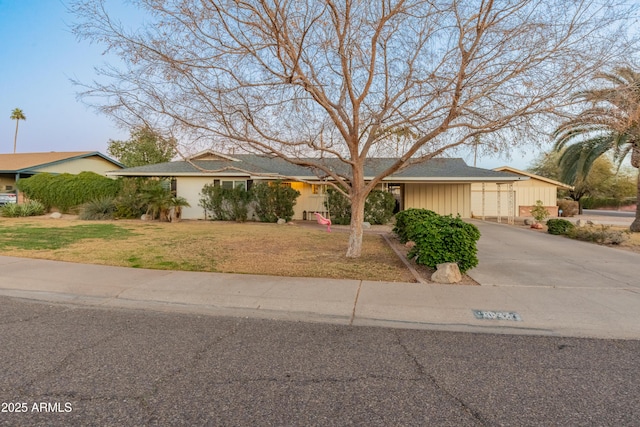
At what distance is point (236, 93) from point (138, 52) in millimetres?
2019

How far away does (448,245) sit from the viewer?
727 cm

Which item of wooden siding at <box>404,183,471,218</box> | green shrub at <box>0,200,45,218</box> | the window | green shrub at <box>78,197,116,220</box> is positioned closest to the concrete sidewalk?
green shrub at <box>78,197,116,220</box>

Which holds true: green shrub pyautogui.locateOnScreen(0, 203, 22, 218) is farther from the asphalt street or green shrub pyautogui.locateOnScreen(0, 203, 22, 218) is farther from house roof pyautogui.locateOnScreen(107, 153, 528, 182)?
the asphalt street

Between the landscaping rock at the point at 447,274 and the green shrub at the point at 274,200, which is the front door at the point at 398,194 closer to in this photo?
the green shrub at the point at 274,200

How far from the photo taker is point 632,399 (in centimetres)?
308

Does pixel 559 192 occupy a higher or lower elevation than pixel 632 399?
higher

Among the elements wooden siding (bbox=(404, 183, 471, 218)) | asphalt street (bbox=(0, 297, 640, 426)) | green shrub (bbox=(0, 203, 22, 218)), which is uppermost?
wooden siding (bbox=(404, 183, 471, 218))

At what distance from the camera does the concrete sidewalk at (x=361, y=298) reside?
4.96 m

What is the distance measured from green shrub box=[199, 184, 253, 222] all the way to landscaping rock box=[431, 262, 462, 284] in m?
13.9

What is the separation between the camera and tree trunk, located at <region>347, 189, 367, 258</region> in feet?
29.9

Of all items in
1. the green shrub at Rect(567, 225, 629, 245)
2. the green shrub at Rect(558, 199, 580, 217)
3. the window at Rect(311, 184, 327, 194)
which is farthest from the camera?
the green shrub at Rect(558, 199, 580, 217)

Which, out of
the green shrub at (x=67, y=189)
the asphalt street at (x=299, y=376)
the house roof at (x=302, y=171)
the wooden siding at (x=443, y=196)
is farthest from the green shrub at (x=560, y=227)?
the green shrub at (x=67, y=189)

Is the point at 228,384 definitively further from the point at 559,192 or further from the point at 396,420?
the point at 559,192

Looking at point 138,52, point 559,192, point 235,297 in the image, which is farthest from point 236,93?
point 559,192
